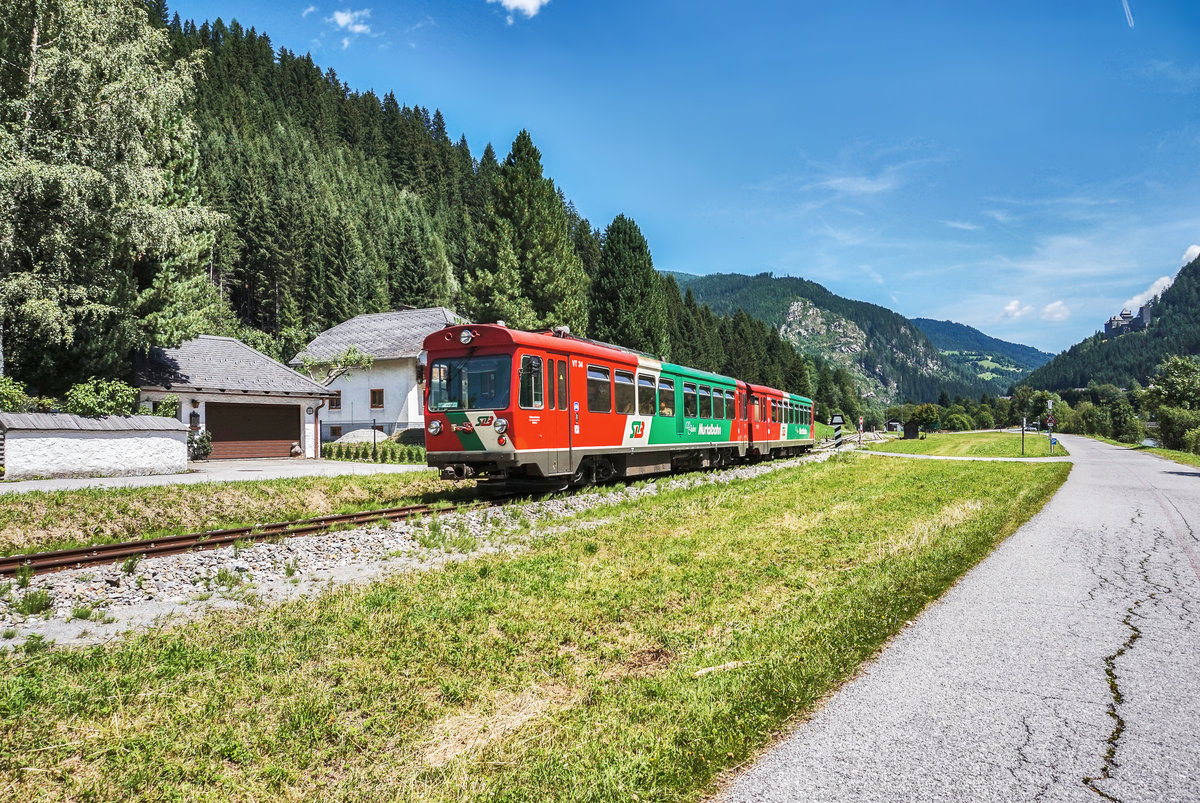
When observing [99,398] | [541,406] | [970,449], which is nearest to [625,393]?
[541,406]

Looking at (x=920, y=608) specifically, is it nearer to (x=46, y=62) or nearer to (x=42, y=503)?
(x=42, y=503)

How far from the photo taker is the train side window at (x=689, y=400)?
19.5 meters

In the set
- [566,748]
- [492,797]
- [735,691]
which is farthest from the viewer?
[735,691]

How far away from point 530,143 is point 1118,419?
274ft

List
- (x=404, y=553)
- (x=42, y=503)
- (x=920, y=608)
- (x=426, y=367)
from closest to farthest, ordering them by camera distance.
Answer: (x=920, y=608)
(x=404, y=553)
(x=42, y=503)
(x=426, y=367)

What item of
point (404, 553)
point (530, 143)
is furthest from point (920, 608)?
point (530, 143)

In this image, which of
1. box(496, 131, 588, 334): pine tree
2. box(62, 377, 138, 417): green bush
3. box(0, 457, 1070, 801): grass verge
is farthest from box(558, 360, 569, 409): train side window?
box(496, 131, 588, 334): pine tree

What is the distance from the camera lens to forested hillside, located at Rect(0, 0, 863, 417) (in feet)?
65.9

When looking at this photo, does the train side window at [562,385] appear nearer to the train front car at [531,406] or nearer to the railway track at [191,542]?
the train front car at [531,406]

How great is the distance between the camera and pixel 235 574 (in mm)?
7793

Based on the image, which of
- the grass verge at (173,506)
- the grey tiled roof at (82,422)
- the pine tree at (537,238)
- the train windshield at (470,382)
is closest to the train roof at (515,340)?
the train windshield at (470,382)

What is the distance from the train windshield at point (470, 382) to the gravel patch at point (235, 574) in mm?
2325

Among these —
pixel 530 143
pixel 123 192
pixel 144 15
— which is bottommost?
pixel 123 192

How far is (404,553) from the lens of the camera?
9133 mm
